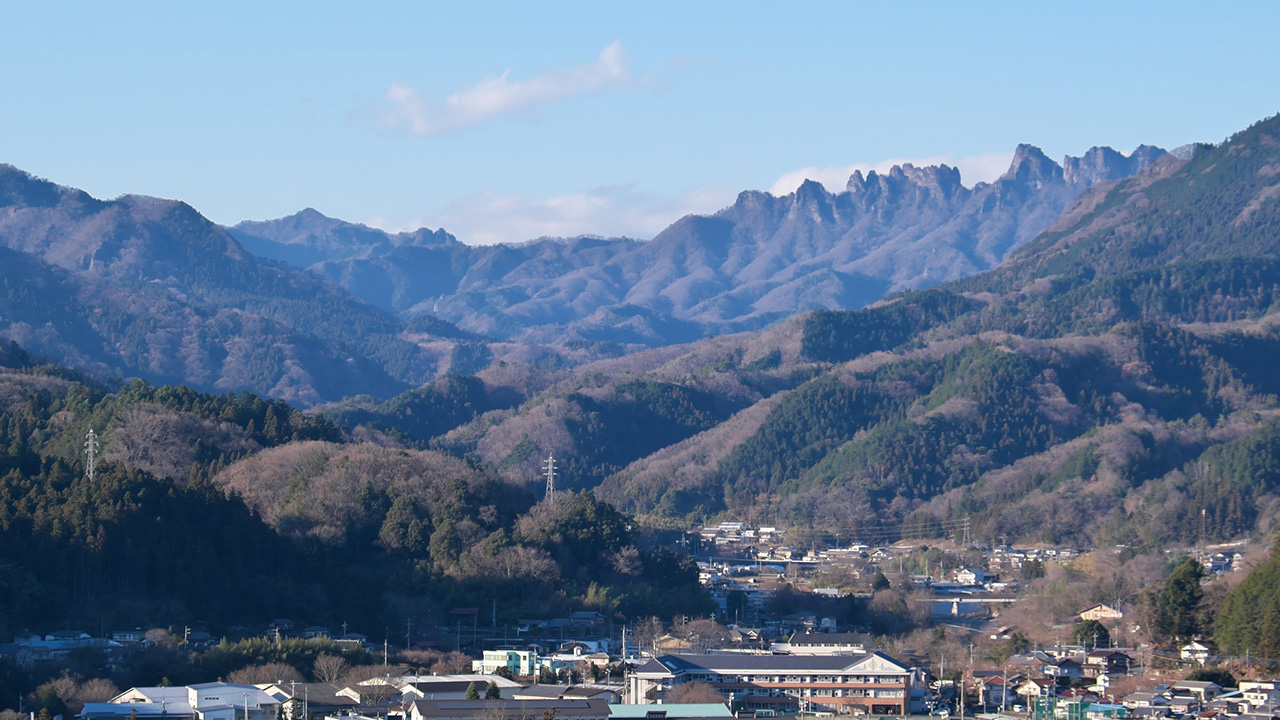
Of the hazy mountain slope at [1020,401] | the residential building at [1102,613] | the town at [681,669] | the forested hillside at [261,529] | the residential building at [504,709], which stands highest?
the hazy mountain slope at [1020,401]

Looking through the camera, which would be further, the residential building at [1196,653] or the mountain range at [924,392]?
the mountain range at [924,392]

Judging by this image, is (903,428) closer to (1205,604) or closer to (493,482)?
(493,482)

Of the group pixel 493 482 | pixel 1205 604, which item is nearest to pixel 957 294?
pixel 493 482

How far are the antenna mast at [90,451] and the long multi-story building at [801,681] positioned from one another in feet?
60.0

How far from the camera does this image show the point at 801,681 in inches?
1876

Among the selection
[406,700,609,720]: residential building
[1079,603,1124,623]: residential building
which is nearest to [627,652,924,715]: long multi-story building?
[406,700,609,720]: residential building

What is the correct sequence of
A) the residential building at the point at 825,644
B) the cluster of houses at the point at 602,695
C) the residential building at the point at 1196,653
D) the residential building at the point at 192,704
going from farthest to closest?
the residential building at the point at 825,644
the residential building at the point at 1196,653
the cluster of houses at the point at 602,695
the residential building at the point at 192,704

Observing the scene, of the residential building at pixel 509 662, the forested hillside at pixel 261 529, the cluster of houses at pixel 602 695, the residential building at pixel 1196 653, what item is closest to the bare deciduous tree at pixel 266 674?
the cluster of houses at pixel 602 695

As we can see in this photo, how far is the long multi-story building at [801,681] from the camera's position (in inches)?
1831

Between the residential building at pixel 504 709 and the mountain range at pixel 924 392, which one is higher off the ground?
the mountain range at pixel 924 392

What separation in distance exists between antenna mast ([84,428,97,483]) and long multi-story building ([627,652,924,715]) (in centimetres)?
1829

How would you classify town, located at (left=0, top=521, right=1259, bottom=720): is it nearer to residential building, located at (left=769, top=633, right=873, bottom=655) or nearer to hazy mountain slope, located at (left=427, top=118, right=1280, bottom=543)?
residential building, located at (left=769, top=633, right=873, bottom=655)

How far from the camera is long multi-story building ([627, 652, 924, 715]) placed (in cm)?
4650

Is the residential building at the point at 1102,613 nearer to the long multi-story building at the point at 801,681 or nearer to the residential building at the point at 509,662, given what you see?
the long multi-story building at the point at 801,681
